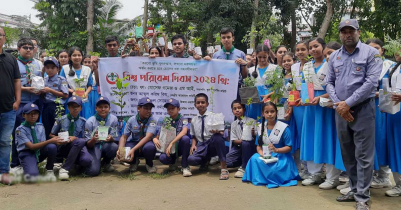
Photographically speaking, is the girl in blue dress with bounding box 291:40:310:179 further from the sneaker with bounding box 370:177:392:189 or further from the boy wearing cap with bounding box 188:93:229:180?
the boy wearing cap with bounding box 188:93:229:180

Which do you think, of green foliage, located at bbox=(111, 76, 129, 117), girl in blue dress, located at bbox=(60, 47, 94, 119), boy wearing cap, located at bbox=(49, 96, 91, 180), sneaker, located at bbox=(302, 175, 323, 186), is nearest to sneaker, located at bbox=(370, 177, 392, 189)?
sneaker, located at bbox=(302, 175, 323, 186)

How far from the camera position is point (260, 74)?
558 centimetres

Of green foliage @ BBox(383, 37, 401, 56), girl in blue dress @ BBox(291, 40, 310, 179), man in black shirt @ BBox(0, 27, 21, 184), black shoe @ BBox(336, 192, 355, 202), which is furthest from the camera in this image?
girl in blue dress @ BBox(291, 40, 310, 179)

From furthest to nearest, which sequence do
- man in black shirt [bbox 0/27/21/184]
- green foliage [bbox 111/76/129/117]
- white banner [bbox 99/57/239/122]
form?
white banner [bbox 99/57/239/122], green foliage [bbox 111/76/129/117], man in black shirt [bbox 0/27/21/184]

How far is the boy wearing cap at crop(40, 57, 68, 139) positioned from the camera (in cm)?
570

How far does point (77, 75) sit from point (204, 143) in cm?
248

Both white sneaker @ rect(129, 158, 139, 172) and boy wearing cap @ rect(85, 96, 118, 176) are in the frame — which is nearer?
boy wearing cap @ rect(85, 96, 118, 176)

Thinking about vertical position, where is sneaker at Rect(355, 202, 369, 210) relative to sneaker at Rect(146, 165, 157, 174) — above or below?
above

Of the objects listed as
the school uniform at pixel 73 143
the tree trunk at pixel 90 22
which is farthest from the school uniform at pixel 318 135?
the tree trunk at pixel 90 22

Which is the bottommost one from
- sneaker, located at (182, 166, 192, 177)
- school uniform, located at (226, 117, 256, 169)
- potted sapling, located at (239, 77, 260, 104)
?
sneaker, located at (182, 166, 192, 177)

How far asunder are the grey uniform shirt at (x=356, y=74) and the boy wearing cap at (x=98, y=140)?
10.6ft

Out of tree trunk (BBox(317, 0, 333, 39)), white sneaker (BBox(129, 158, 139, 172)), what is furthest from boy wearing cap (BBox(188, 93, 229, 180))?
tree trunk (BBox(317, 0, 333, 39))

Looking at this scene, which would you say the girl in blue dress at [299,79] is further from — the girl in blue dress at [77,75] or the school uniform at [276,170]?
the girl in blue dress at [77,75]

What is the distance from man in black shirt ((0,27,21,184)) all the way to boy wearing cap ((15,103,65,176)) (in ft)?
0.85
